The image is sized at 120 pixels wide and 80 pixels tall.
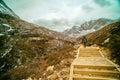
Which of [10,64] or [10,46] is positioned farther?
[10,46]

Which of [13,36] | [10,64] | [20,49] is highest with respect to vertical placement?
[13,36]

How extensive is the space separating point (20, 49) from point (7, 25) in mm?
33420

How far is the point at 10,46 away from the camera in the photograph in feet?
295

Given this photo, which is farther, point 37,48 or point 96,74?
point 37,48

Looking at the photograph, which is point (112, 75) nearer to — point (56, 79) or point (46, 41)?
point (56, 79)

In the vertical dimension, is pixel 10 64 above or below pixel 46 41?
below

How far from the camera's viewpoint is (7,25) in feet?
374

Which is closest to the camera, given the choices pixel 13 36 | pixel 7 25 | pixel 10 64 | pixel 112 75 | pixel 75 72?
pixel 112 75

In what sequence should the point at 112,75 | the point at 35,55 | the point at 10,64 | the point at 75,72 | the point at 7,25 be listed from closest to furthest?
the point at 112,75
the point at 75,72
the point at 10,64
the point at 35,55
the point at 7,25

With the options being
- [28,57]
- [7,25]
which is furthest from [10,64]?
[7,25]

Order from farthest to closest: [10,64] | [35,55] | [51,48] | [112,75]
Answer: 1. [51,48]
2. [35,55]
3. [10,64]
4. [112,75]

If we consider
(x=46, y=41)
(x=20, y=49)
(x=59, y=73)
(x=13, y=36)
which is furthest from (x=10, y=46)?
(x=59, y=73)

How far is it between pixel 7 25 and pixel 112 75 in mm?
111695

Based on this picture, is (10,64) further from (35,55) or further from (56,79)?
(56,79)
